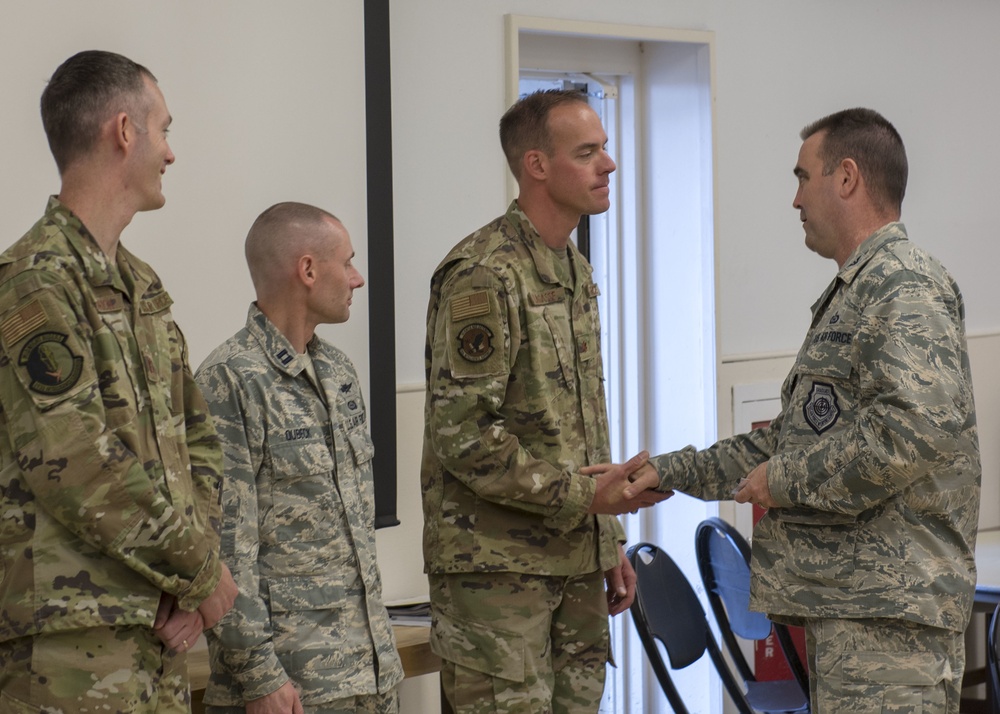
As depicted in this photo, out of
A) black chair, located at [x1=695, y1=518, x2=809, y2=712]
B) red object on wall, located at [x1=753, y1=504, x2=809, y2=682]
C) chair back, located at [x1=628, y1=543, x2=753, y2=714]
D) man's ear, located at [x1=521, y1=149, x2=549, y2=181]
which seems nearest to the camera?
man's ear, located at [x1=521, y1=149, x2=549, y2=181]

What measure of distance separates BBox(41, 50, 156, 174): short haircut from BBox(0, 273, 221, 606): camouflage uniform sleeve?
24cm

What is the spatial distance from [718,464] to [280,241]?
3.80ft

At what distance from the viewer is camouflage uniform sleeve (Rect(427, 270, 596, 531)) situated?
2.27 m

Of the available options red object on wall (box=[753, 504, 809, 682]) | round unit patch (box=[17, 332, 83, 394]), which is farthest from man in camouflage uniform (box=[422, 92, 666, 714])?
red object on wall (box=[753, 504, 809, 682])

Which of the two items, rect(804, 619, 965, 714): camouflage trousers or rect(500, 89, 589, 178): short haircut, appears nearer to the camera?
rect(804, 619, 965, 714): camouflage trousers

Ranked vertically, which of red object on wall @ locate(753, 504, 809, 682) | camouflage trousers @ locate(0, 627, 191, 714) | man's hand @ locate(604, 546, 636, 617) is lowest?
red object on wall @ locate(753, 504, 809, 682)

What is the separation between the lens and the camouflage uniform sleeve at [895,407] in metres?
2.07

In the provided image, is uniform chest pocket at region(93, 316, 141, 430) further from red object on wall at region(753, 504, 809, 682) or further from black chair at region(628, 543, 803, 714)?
red object on wall at region(753, 504, 809, 682)

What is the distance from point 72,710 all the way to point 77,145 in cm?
85

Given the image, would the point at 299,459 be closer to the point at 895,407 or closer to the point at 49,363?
the point at 49,363

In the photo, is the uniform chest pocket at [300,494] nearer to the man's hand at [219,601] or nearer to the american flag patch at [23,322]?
the man's hand at [219,601]

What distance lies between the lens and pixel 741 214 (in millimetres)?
4117

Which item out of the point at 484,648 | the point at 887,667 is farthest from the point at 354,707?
the point at 887,667

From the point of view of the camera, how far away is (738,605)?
130 inches
